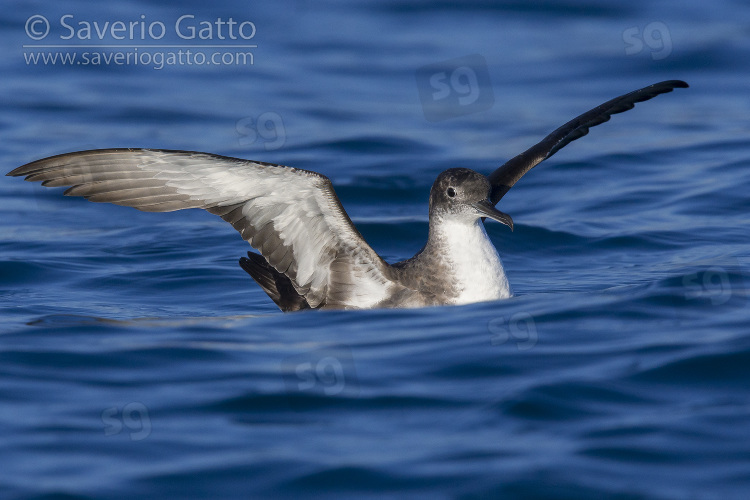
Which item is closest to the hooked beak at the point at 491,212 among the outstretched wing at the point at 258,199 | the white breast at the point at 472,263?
the white breast at the point at 472,263

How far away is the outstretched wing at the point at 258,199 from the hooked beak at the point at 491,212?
2.55 feet

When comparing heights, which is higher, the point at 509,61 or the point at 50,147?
the point at 509,61

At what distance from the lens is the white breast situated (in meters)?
7.57

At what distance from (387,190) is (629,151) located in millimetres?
3114

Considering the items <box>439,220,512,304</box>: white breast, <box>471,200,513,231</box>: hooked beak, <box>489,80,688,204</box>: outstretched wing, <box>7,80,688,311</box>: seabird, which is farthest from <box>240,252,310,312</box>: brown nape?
<box>489,80,688,204</box>: outstretched wing

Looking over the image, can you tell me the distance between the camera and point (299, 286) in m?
7.98

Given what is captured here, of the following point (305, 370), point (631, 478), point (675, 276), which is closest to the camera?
point (631, 478)

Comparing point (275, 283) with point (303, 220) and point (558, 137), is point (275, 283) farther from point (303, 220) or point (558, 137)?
point (558, 137)

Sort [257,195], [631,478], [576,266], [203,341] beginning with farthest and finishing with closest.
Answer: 1. [576,266]
2. [257,195]
3. [203,341]
4. [631,478]

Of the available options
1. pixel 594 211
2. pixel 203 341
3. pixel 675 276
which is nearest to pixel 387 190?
pixel 594 211

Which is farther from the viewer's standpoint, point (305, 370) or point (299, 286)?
point (299, 286)

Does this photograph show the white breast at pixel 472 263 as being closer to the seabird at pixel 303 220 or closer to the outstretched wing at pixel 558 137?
the seabird at pixel 303 220

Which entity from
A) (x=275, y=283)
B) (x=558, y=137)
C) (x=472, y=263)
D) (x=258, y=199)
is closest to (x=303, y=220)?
(x=258, y=199)

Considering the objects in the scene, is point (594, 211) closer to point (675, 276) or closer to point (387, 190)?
point (387, 190)
